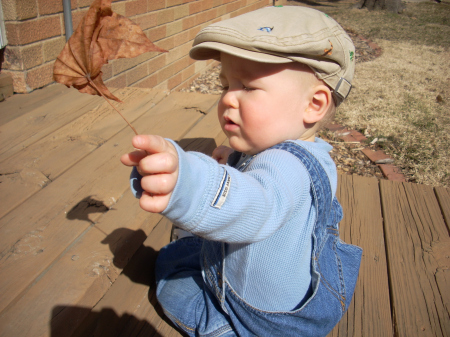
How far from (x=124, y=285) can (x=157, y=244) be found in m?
0.31

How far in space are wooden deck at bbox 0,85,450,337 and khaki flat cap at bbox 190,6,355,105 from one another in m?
0.77

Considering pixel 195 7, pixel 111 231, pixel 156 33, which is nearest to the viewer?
pixel 111 231

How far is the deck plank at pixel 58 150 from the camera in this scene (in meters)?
1.61

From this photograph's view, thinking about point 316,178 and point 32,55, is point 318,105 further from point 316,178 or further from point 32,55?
point 32,55

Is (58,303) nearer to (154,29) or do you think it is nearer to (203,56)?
(203,56)

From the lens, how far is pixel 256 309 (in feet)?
4.42

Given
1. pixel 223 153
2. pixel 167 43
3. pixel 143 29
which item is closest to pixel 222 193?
pixel 223 153

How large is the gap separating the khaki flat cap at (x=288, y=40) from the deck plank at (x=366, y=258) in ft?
3.15

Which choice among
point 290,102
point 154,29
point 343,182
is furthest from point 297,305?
point 154,29

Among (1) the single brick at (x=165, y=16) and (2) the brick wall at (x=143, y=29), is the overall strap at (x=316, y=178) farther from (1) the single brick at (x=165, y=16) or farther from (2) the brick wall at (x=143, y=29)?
(1) the single brick at (x=165, y=16)

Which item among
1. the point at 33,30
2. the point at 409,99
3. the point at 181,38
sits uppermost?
the point at 33,30

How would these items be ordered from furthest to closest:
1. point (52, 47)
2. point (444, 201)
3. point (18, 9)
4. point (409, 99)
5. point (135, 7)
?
1. point (409, 99)
2. point (135, 7)
3. point (52, 47)
4. point (444, 201)
5. point (18, 9)

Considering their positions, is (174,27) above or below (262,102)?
below

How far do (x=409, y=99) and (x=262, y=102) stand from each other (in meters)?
4.45
